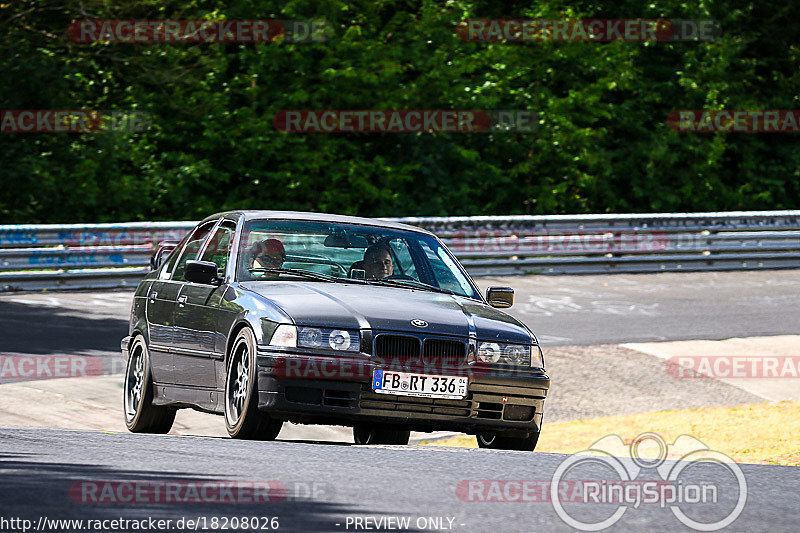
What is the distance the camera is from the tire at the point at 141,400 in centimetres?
980

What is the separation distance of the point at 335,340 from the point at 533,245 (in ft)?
47.9

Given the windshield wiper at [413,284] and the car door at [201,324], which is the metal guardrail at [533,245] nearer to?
the car door at [201,324]

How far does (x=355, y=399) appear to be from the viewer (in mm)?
8047

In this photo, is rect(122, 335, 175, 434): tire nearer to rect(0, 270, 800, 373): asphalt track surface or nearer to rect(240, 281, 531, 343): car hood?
rect(240, 281, 531, 343): car hood

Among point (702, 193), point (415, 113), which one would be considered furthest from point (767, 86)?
point (415, 113)

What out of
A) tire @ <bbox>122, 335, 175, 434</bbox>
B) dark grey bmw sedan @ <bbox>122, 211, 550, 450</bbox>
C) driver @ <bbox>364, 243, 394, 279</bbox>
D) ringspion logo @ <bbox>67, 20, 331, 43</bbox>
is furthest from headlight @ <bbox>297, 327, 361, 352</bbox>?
ringspion logo @ <bbox>67, 20, 331, 43</bbox>

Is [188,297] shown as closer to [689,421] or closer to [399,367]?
[399,367]

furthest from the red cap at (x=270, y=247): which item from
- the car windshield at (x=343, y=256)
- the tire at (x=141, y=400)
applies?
the tire at (x=141, y=400)

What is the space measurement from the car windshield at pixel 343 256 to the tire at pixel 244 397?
739 millimetres

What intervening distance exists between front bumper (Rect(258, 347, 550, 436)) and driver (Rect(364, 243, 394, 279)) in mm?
1346

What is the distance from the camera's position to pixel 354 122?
2750 centimetres

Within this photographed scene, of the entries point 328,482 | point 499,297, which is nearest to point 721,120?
point 499,297

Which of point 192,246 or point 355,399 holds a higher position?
point 192,246

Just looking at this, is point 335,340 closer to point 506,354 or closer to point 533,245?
point 506,354
